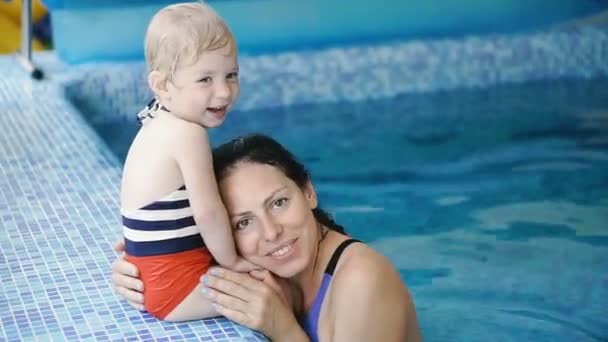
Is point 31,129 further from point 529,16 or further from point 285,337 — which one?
point 529,16

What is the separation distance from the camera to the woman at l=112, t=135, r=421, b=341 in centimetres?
221

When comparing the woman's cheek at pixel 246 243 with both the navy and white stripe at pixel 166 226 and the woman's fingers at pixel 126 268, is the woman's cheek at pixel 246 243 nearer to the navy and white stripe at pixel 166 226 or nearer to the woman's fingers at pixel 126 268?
the navy and white stripe at pixel 166 226

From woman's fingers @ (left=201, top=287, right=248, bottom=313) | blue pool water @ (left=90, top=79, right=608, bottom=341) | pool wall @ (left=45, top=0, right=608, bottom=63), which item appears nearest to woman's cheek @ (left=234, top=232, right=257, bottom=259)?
woman's fingers @ (left=201, top=287, right=248, bottom=313)

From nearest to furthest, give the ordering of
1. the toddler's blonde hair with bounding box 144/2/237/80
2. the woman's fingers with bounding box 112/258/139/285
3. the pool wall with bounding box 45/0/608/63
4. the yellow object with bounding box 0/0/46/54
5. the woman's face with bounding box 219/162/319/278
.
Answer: the toddler's blonde hair with bounding box 144/2/237/80 → the woman's face with bounding box 219/162/319/278 → the woman's fingers with bounding box 112/258/139/285 → the pool wall with bounding box 45/0/608/63 → the yellow object with bounding box 0/0/46/54

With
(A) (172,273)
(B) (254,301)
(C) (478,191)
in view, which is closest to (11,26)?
(C) (478,191)

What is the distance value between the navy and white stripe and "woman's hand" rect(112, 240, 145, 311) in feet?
0.35

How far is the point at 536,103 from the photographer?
6.46 m

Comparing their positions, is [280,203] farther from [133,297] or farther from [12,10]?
[12,10]

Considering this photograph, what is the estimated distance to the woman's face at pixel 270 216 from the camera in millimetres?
2277

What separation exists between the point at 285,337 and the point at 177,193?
0.40 meters

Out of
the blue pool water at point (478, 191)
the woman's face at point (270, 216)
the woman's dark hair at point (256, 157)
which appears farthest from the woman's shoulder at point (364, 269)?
the blue pool water at point (478, 191)

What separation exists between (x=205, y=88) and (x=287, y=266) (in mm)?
433

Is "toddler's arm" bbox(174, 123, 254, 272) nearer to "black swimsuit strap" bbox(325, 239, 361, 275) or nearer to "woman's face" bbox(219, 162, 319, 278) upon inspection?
"woman's face" bbox(219, 162, 319, 278)

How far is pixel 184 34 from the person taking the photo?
216 centimetres
